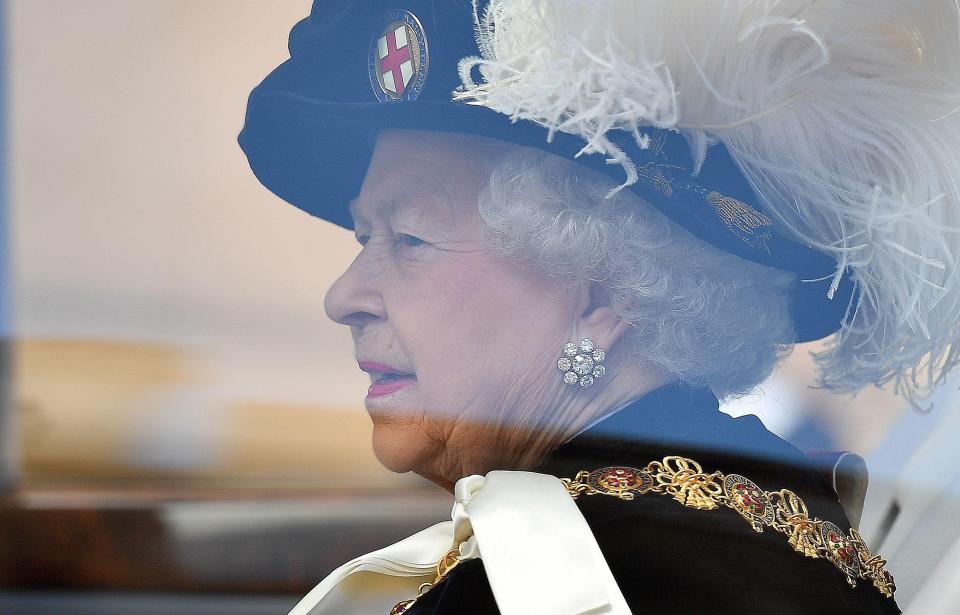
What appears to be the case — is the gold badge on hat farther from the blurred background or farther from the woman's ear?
the woman's ear

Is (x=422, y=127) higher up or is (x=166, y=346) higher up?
(x=422, y=127)

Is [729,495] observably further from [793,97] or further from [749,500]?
[793,97]

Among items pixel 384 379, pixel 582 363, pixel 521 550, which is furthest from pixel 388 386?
pixel 521 550

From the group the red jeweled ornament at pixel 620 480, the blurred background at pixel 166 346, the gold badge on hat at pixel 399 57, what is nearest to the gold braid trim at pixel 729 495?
the red jeweled ornament at pixel 620 480

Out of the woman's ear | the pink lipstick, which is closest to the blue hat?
the woman's ear

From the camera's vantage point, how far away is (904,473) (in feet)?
2.85

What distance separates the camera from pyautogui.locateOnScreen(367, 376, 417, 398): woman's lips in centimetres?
92

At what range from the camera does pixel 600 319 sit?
882 millimetres

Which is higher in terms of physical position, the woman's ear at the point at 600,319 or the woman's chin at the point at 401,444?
the woman's ear at the point at 600,319

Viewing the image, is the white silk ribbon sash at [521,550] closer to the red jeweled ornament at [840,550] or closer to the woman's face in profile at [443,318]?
the woman's face in profile at [443,318]

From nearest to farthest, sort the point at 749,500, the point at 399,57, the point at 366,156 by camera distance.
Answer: the point at 749,500, the point at 399,57, the point at 366,156

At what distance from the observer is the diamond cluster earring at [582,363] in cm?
87

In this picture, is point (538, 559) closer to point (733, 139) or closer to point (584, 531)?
point (584, 531)

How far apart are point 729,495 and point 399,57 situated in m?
0.57
